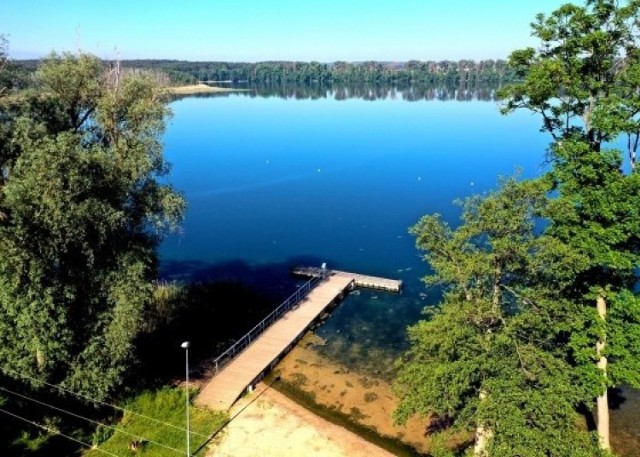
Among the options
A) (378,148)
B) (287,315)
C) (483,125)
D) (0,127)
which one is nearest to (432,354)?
(287,315)

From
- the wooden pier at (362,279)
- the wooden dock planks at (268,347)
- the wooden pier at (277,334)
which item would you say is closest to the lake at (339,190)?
the wooden pier at (362,279)

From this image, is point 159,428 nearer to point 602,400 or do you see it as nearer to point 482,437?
point 482,437

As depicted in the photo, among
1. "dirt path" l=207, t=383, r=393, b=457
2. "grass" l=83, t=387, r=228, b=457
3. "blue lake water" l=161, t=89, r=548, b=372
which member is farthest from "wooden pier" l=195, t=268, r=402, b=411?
"blue lake water" l=161, t=89, r=548, b=372

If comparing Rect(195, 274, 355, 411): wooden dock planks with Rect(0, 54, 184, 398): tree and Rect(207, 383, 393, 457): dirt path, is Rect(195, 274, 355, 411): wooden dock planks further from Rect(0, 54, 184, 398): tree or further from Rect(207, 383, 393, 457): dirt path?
Rect(0, 54, 184, 398): tree

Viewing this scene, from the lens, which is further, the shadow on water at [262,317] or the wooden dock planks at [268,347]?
the shadow on water at [262,317]

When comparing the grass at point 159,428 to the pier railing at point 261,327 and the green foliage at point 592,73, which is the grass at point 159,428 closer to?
the pier railing at point 261,327

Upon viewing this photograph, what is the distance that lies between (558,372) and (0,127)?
24144mm

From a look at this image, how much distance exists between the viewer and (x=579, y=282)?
77.4 feet

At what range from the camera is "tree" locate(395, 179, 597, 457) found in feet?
58.2

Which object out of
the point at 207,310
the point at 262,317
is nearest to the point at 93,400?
the point at 207,310

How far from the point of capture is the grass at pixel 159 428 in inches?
891

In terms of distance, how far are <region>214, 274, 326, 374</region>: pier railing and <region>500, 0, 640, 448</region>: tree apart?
1838 centimetres

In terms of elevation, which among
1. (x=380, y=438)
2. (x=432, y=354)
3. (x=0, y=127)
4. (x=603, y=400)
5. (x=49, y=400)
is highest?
(x=0, y=127)

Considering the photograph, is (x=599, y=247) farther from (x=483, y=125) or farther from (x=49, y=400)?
(x=483, y=125)
